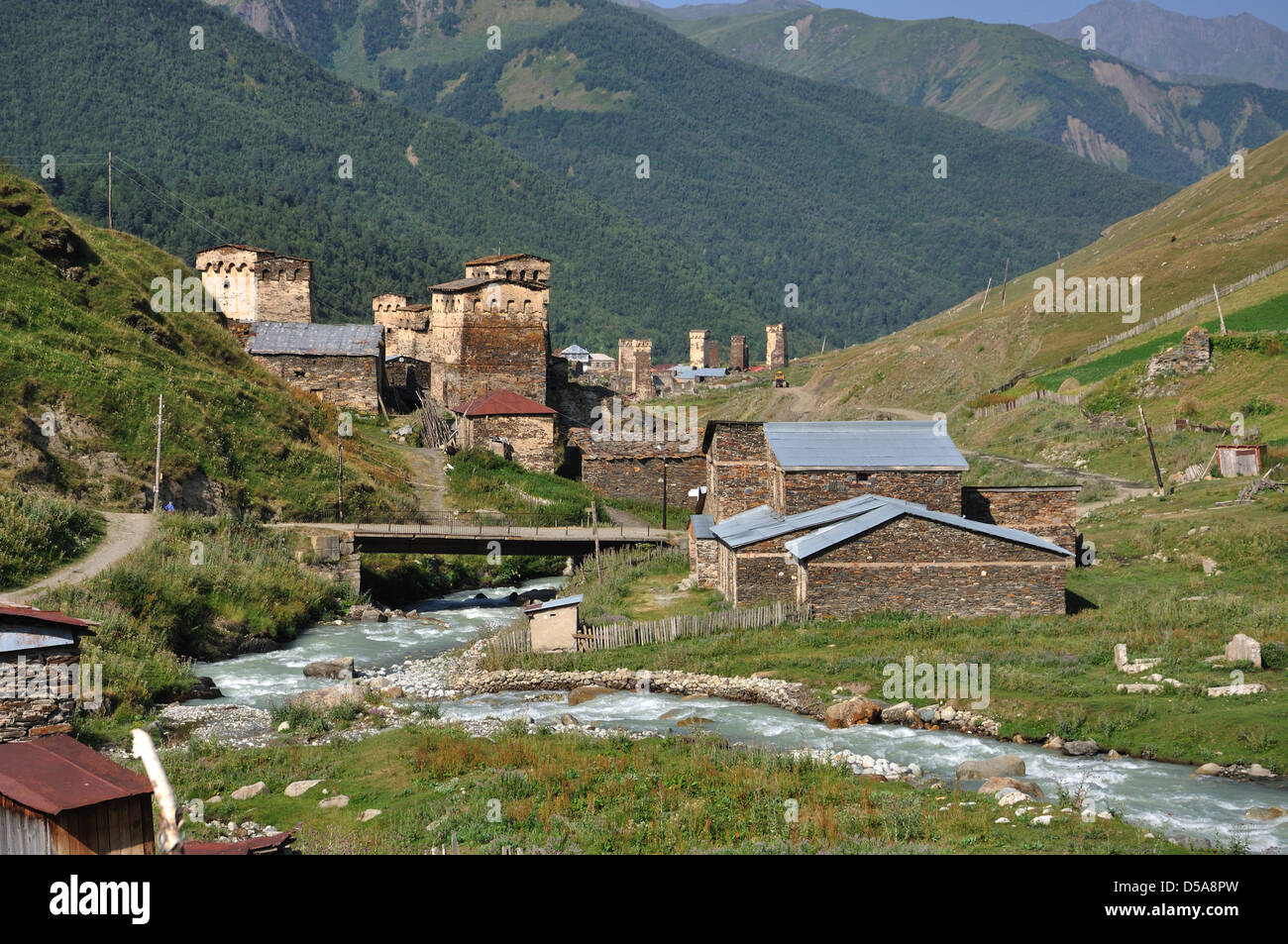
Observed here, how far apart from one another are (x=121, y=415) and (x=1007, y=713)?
32.9 m

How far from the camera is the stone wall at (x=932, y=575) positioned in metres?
30.9

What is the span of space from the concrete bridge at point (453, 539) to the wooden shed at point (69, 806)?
96.0 ft

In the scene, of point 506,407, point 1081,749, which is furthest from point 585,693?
point 506,407

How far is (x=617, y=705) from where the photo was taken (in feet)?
88.7

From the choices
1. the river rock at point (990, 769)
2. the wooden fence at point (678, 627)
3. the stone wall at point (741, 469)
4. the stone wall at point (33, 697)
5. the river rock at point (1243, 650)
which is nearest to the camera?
the river rock at point (990, 769)

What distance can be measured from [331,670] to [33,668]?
36.1 feet

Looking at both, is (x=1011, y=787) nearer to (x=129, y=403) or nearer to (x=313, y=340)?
(x=129, y=403)

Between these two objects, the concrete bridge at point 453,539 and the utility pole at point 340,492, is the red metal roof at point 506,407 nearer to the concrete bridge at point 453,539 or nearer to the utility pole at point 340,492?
the utility pole at point 340,492

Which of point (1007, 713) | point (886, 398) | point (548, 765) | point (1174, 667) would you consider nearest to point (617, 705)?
point (548, 765)

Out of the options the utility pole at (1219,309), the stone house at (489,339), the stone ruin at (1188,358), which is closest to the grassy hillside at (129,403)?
the stone house at (489,339)

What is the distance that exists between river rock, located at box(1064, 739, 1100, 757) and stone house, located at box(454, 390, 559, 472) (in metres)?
41.3

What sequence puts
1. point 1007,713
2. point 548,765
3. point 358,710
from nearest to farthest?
1. point 548,765
2. point 1007,713
3. point 358,710
